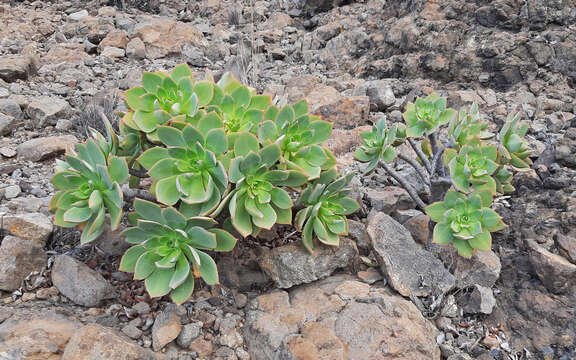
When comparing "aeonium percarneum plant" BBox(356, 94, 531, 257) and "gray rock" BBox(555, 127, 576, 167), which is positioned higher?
"aeonium percarneum plant" BBox(356, 94, 531, 257)

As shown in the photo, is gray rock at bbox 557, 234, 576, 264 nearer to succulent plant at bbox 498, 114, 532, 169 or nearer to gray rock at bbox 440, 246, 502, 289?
gray rock at bbox 440, 246, 502, 289

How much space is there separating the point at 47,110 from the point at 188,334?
8.52 ft

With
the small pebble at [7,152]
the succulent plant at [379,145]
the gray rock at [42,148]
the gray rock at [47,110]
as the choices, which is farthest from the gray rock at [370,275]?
the gray rock at [47,110]

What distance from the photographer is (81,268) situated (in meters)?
1.88

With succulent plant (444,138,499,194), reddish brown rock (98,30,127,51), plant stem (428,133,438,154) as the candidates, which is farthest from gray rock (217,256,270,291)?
reddish brown rock (98,30,127,51)

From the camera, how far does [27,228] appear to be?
2.04 m

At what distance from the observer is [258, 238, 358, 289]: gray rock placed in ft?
6.36

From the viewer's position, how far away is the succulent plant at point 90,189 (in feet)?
5.45

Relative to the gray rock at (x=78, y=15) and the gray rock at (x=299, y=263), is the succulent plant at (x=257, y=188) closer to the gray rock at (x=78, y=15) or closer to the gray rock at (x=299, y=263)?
the gray rock at (x=299, y=263)

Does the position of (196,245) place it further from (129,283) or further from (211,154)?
(129,283)

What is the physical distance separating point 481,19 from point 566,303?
118 inches

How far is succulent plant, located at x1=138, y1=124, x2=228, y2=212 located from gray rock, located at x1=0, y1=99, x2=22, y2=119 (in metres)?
2.37

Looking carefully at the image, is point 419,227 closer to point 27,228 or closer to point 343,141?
point 343,141

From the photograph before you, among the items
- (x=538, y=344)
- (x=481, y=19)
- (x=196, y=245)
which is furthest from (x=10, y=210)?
(x=481, y=19)
